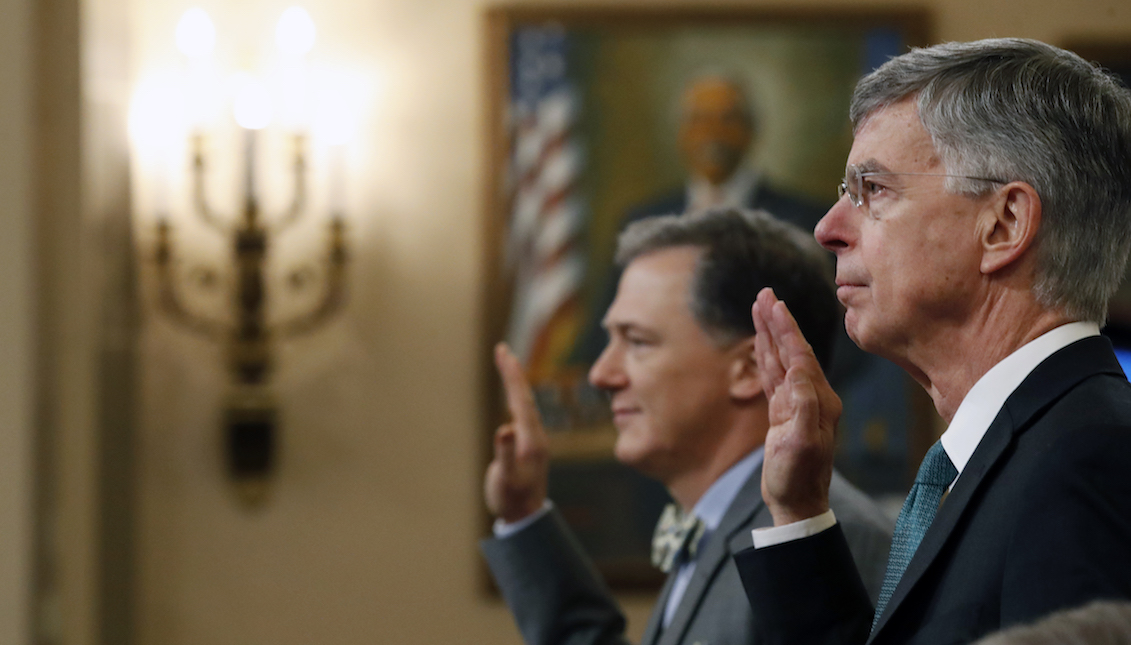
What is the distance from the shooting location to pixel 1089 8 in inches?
128

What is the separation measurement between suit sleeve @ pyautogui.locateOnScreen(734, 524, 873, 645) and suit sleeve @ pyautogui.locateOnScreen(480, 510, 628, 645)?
2.67 ft

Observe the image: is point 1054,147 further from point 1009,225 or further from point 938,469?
point 938,469

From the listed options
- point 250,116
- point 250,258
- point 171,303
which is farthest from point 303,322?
point 250,116

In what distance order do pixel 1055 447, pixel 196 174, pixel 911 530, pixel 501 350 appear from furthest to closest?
pixel 196 174
pixel 501 350
pixel 911 530
pixel 1055 447

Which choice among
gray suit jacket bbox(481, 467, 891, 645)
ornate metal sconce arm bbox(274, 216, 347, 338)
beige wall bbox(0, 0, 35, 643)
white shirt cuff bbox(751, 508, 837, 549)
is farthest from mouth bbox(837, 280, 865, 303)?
ornate metal sconce arm bbox(274, 216, 347, 338)

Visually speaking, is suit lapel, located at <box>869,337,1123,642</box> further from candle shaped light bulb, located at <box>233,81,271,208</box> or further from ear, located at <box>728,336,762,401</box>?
candle shaped light bulb, located at <box>233,81,271,208</box>

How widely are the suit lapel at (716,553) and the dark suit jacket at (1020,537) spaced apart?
1.23 ft

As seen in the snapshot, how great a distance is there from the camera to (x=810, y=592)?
3.43ft

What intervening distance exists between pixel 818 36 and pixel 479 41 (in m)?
0.96

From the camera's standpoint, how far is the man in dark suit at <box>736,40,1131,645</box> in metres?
0.93

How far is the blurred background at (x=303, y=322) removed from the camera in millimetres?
2969

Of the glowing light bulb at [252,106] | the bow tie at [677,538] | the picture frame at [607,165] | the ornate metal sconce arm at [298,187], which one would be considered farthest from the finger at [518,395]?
the glowing light bulb at [252,106]

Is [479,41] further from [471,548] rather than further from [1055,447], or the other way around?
[1055,447]

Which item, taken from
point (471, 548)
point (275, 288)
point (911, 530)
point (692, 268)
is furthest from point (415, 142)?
point (911, 530)
